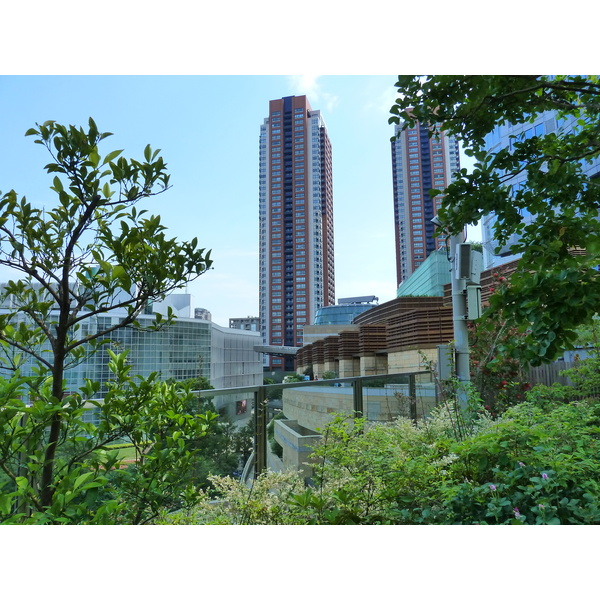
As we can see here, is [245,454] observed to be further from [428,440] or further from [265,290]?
[265,290]

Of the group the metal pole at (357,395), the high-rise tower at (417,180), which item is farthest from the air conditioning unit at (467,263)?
the metal pole at (357,395)

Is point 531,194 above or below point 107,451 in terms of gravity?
above

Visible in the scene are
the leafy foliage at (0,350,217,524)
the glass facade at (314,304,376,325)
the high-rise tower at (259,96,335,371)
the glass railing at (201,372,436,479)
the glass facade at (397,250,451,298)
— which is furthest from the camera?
the glass facade at (314,304,376,325)

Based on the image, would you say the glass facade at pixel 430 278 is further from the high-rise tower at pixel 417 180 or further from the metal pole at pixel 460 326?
the metal pole at pixel 460 326

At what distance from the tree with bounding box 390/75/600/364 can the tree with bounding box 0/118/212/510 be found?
1.30 metres

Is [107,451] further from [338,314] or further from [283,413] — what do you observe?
[338,314]

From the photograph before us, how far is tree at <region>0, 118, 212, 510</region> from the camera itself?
1431mm

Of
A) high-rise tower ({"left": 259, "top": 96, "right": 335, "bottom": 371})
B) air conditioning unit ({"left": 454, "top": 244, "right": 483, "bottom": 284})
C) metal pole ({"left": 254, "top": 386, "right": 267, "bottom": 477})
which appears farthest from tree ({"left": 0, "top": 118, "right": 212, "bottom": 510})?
high-rise tower ({"left": 259, "top": 96, "right": 335, "bottom": 371})

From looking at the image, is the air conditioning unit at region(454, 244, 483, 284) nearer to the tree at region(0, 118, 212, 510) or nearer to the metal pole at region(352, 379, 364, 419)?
the metal pole at region(352, 379, 364, 419)

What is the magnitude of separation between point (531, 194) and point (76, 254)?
228 cm

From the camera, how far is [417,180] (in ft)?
19.0

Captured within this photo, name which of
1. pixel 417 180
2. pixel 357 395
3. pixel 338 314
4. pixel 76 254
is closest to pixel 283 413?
pixel 357 395
